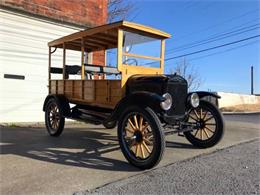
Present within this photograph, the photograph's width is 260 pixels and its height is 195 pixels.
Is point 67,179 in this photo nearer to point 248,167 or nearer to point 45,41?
point 248,167

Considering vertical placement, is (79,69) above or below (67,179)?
above

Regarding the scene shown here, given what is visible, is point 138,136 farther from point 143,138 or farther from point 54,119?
point 54,119

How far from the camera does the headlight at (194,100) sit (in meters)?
5.80

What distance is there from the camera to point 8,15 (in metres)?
9.22

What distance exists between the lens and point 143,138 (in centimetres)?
486

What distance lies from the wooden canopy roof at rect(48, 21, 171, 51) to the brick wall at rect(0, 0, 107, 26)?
7.97 feet

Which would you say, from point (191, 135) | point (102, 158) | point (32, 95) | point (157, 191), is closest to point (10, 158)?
point (102, 158)

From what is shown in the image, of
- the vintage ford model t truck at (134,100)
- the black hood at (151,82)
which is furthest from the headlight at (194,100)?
the black hood at (151,82)

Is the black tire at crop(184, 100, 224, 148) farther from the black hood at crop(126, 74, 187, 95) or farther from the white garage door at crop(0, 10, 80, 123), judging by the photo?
the white garage door at crop(0, 10, 80, 123)

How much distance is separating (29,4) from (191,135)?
639 centimetres

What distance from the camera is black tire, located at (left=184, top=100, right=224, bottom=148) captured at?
6.05 metres

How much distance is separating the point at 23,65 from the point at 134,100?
18.9 feet

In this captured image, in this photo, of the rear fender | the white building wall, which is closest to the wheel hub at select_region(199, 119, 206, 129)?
the rear fender

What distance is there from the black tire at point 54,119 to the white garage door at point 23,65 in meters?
2.33
